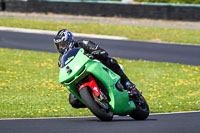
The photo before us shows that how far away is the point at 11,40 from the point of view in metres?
25.2

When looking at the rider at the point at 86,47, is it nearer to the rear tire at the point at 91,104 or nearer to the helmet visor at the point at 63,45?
the helmet visor at the point at 63,45

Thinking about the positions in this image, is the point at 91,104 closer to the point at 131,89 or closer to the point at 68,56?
the point at 68,56

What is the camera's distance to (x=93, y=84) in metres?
8.38

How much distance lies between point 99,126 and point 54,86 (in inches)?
243

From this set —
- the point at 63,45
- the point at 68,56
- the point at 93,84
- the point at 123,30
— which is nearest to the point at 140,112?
the point at 93,84

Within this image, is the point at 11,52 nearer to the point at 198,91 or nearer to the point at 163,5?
the point at 198,91

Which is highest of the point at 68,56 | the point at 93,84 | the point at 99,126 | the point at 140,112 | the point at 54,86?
the point at 68,56

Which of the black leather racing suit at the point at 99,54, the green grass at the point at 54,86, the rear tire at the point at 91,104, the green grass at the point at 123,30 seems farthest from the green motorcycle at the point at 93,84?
the green grass at the point at 123,30

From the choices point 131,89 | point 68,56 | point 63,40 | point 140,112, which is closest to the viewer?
point 68,56

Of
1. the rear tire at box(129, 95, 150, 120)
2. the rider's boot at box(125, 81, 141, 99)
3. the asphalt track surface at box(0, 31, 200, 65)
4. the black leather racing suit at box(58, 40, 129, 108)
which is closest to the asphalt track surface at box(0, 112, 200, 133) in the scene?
the rear tire at box(129, 95, 150, 120)

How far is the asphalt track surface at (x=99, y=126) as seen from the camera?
302 inches

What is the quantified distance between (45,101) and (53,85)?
236 centimetres

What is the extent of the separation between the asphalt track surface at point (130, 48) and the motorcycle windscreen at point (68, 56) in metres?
11.8

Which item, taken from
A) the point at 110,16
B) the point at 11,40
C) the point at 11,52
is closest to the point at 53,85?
the point at 11,52
